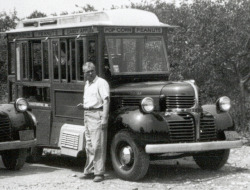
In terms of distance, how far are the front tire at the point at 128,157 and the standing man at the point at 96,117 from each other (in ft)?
0.70

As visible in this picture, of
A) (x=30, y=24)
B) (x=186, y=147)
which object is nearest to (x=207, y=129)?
(x=186, y=147)

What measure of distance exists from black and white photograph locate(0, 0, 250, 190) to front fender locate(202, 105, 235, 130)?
20mm

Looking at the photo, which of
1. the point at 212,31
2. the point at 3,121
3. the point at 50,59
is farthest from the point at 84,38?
the point at 212,31

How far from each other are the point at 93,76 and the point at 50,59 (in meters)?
2.12

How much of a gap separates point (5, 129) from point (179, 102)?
123 inches

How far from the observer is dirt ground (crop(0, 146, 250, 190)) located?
361 inches

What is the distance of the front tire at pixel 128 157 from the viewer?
9.44 metres

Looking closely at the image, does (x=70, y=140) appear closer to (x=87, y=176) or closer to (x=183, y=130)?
(x=87, y=176)

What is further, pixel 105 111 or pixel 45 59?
pixel 45 59

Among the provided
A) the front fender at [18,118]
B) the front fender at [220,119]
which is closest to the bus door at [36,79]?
the front fender at [18,118]

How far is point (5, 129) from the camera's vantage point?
417 inches

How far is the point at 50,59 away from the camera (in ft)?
38.5

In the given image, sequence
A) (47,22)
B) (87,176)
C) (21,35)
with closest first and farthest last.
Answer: (87,176) → (47,22) → (21,35)

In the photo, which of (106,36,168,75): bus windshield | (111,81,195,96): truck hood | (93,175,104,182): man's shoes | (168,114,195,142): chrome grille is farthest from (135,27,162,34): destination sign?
(93,175,104,182): man's shoes
